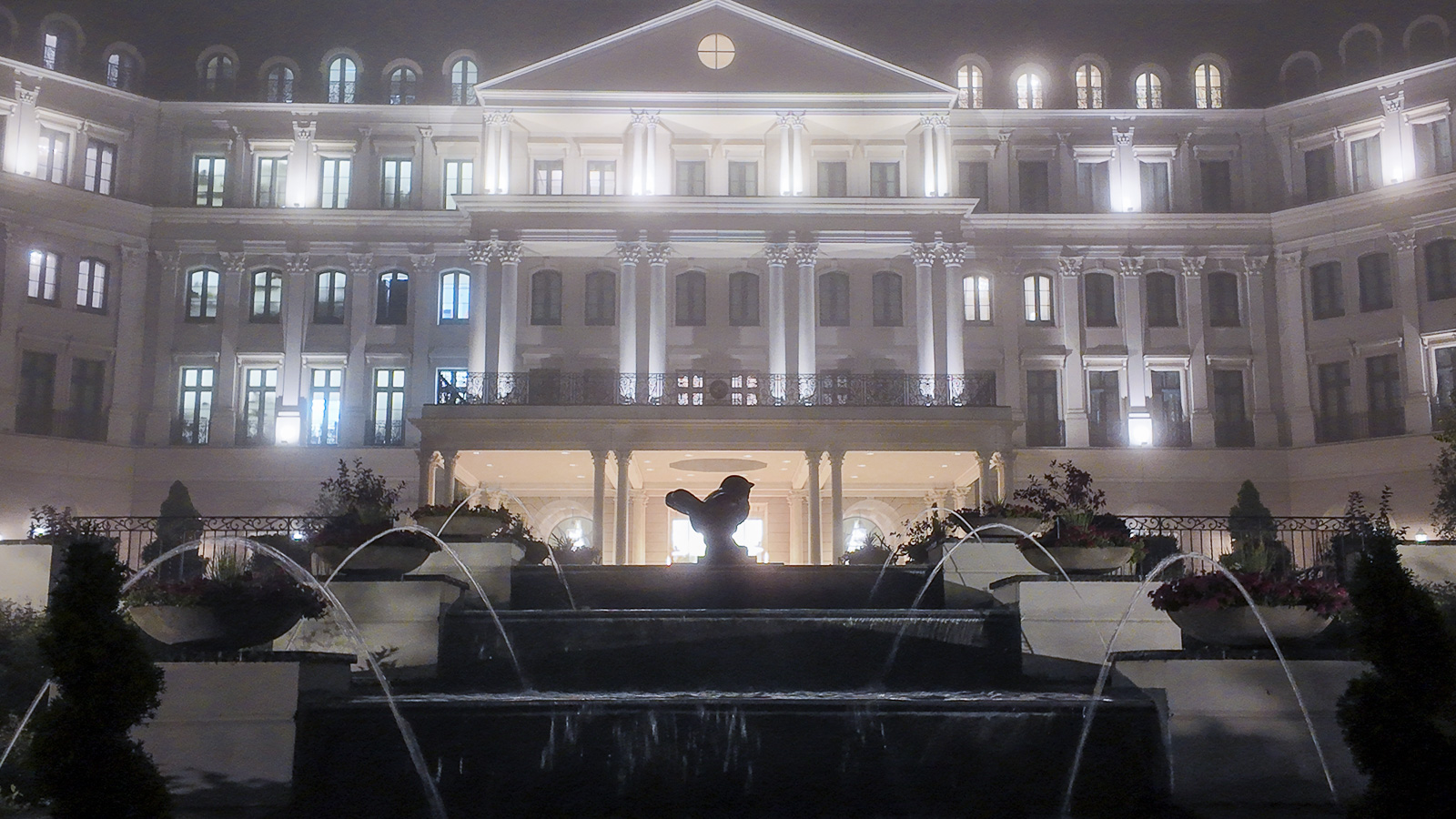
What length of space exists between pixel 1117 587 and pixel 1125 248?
110 ft

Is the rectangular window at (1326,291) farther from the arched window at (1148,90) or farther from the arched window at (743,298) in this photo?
the arched window at (743,298)

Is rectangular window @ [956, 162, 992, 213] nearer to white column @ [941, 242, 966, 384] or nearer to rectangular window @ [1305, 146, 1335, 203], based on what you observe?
white column @ [941, 242, 966, 384]

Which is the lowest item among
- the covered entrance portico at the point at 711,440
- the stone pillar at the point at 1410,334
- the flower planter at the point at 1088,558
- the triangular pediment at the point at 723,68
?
the flower planter at the point at 1088,558

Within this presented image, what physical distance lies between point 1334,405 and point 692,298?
837 inches

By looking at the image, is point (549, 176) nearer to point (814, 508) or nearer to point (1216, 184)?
point (814, 508)

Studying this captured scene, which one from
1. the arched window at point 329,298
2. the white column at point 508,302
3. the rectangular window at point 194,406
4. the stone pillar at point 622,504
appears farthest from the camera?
the arched window at point 329,298

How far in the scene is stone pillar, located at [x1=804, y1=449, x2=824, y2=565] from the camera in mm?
36653

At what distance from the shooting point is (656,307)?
43.1 metres

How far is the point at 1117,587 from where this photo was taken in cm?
1617

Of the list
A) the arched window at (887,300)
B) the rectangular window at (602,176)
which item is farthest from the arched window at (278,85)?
the arched window at (887,300)

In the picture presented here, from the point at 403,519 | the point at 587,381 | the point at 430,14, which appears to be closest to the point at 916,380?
the point at 587,381

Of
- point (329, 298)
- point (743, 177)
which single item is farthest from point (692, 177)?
point (329, 298)

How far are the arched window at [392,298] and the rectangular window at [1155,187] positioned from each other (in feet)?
83.6

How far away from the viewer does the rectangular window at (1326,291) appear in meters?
46.1
